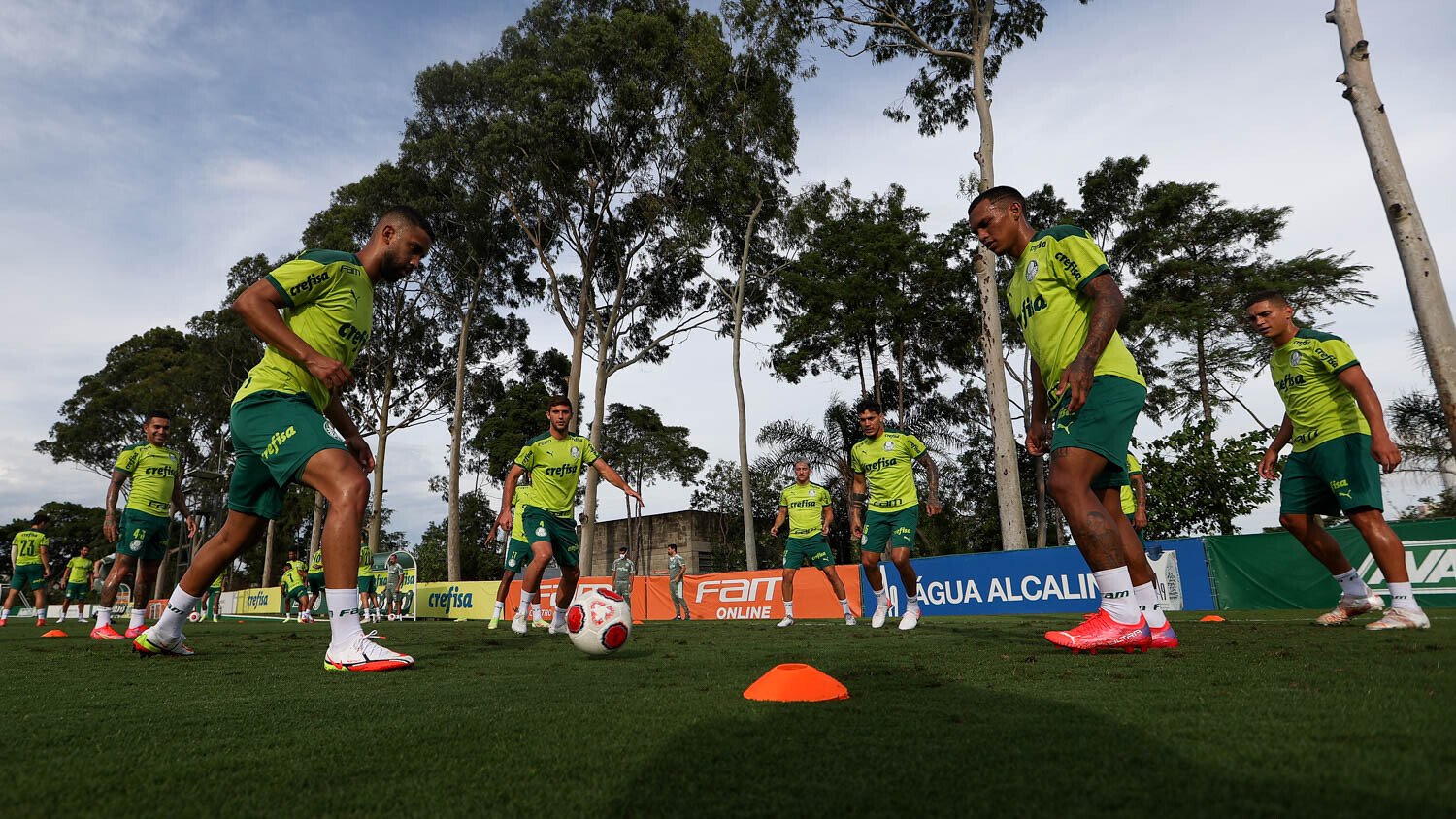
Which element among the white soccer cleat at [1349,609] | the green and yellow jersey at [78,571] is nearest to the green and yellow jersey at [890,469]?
the white soccer cleat at [1349,609]

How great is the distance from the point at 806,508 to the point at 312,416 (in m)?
7.02

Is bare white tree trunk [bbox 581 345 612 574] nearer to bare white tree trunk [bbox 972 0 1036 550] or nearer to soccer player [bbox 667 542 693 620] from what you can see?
soccer player [bbox 667 542 693 620]

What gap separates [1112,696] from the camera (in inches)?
90.9

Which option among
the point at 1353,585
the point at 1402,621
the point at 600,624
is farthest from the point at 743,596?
the point at 1402,621

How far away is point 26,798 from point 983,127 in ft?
59.4

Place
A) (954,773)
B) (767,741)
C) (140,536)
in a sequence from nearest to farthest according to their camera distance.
A: 1. (954,773)
2. (767,741)
3. (140,536)

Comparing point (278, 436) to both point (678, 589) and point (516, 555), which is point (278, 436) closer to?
point (516, 555)

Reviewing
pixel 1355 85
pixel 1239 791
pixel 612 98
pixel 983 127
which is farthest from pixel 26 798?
pixel 612 98

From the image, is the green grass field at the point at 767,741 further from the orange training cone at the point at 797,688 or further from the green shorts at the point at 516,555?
the green shorts at the point at 516,555

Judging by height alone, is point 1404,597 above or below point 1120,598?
below

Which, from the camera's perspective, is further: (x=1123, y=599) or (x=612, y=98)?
(x=612, y=98)

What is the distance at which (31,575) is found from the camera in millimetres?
14234

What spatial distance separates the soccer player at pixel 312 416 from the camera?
360cm

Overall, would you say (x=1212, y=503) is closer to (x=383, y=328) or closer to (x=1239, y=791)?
(x=1239, y=791)
